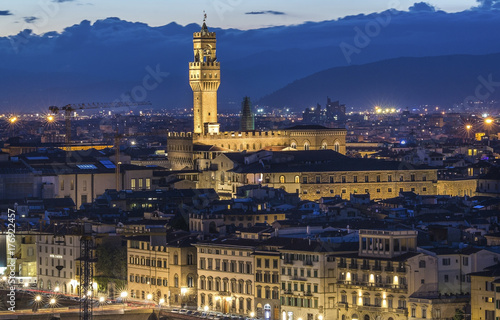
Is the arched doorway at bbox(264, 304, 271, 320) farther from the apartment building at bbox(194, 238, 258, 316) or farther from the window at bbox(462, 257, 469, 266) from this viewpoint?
the window at bbox(462, 257, 469, 266)

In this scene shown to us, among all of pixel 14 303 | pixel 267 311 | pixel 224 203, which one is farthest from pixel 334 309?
pixel 224 203

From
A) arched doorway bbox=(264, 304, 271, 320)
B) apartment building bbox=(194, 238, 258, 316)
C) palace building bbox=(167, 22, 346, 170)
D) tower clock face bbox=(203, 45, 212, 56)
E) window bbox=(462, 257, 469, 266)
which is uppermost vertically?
tower clock face bbox=(203, 45, 212, 56)

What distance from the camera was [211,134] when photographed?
96562 mm

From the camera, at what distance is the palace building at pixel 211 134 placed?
96.8 meters

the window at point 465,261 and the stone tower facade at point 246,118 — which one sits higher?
the stone tower facade at point 246,118

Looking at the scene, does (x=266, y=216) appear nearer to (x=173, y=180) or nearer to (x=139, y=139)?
(x=173, y=180)

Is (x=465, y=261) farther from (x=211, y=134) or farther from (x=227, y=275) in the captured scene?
(x=211, y=134)

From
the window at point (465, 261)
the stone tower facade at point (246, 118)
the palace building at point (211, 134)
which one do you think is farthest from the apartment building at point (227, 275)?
the stone tower facade at point (246, 118)

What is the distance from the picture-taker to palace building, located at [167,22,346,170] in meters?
96.8

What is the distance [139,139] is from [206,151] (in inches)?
3189

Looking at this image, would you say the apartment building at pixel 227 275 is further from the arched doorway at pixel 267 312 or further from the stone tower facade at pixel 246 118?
the stone tower facade at pixel 246 118

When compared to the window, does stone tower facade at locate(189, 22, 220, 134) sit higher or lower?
higher

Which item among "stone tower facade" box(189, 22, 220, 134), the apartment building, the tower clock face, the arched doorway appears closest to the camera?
the arched doorway

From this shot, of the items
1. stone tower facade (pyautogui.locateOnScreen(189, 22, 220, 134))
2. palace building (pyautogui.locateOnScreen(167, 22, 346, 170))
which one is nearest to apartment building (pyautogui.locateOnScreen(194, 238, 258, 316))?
palace building (pyautogui.locateOnScreen(167, 22, 346, 170))
